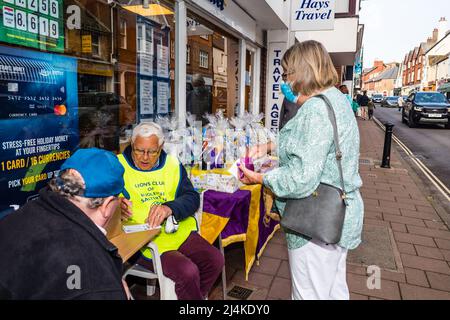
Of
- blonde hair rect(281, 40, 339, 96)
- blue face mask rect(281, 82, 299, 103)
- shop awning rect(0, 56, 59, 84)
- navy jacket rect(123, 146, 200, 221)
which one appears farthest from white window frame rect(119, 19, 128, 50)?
blonde hair rect(281, 40, 339, 96)

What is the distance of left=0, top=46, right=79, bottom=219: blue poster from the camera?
7.16 ft

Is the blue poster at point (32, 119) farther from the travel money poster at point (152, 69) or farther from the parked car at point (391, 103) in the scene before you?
A: the parked car at point (391, 103)

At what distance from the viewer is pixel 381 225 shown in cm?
477

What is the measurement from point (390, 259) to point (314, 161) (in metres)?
2.64

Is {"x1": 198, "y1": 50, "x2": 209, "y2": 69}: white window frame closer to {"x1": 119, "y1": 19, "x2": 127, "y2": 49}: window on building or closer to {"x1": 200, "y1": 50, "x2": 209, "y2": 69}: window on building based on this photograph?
{"x1": 200, "y1": 50, "x2": 209, "y2": 69}: window on building

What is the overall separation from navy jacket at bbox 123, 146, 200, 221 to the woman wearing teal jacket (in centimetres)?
77

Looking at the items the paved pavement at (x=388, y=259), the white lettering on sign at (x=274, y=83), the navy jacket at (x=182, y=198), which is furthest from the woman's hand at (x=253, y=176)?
the white lettering on sign at (x=274, y=83)

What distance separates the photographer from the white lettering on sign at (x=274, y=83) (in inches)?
309

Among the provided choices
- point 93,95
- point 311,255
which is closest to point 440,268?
point 311,255

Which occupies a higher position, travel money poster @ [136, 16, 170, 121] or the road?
travel money poster @ [136, 16, 170, 121]

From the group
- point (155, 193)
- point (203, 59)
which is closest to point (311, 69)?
point (155, 193)

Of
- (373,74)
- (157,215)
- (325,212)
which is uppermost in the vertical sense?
(373,74)

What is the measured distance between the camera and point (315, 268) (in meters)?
1.88

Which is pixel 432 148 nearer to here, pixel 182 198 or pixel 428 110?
pixel 428 110
